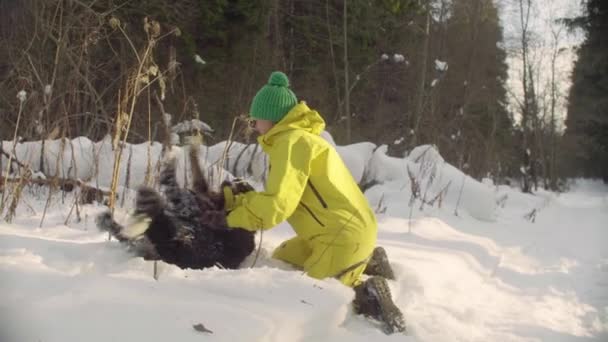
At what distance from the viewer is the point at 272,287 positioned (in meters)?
1.87

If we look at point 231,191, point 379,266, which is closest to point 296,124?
point 231,191

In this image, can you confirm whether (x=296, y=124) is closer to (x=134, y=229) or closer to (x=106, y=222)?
(x=134, y=229)

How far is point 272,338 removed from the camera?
5.19ft

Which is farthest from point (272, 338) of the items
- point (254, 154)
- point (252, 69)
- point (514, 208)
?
point (252, 69)

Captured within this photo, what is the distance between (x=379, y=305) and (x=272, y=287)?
A: 487mm

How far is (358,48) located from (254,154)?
368 inches

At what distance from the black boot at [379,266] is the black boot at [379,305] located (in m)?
0.47

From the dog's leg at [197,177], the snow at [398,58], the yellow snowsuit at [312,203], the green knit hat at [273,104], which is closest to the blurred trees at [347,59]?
the snow at [398,58]

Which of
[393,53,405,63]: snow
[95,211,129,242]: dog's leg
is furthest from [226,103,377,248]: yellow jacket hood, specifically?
[393,53,405,63]: snow

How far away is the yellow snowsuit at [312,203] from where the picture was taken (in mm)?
2111

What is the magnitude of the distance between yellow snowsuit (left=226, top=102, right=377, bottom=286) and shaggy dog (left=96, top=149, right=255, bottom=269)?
0.33 ft

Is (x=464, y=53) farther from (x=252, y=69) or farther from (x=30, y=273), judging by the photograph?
(x=30, y=273)

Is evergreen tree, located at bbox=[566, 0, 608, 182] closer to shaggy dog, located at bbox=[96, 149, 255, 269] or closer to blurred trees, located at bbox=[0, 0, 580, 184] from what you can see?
blurred trees, located at bbox=[0, 0, 580, 184]

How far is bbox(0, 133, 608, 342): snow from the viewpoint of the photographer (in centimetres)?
146
